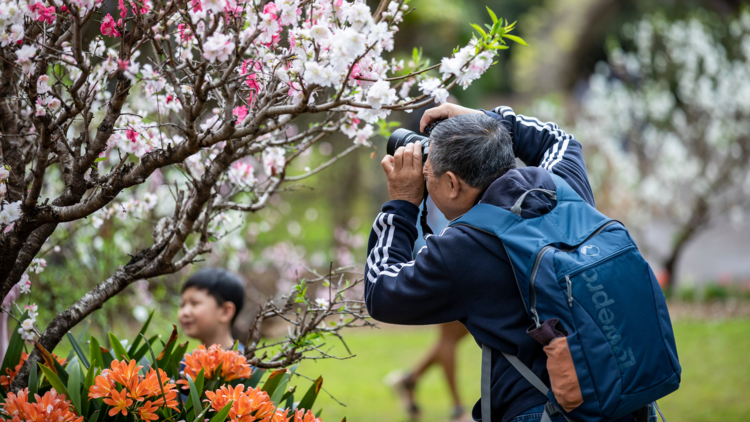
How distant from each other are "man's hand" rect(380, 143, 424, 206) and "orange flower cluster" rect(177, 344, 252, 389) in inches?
31.7

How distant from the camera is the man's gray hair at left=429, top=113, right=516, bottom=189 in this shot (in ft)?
5.81

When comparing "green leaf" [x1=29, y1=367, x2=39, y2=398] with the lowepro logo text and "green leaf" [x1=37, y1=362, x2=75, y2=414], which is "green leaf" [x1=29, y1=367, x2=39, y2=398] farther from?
the lowepro logo text

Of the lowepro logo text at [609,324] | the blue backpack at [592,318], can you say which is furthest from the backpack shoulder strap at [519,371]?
the lowepro logo text at [609,324]

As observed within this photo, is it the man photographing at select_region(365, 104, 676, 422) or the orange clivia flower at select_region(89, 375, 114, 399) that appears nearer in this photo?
the man photographing at select_region(365, 104, 676, 422)

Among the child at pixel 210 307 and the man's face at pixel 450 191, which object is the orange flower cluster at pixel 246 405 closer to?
the man's face at pixel 450 191

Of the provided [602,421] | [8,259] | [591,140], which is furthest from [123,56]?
[591,140]

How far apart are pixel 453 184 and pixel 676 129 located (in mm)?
8423

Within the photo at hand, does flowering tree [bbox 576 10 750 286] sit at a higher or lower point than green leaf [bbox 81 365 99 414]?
higher

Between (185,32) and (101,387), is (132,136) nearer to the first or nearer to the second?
(185,32)

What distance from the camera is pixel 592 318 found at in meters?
1.55

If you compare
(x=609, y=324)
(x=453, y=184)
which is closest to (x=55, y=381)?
(x=453, y=184)

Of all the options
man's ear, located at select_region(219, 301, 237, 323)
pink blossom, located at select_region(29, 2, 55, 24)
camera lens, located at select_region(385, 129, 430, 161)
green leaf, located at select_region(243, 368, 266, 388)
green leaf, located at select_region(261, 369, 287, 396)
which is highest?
pink blossom, located at select_region(29, 2, 55, 24)

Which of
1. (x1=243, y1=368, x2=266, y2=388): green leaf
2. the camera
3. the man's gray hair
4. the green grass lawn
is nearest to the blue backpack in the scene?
the man's gray hair

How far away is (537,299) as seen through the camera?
1.60 m
